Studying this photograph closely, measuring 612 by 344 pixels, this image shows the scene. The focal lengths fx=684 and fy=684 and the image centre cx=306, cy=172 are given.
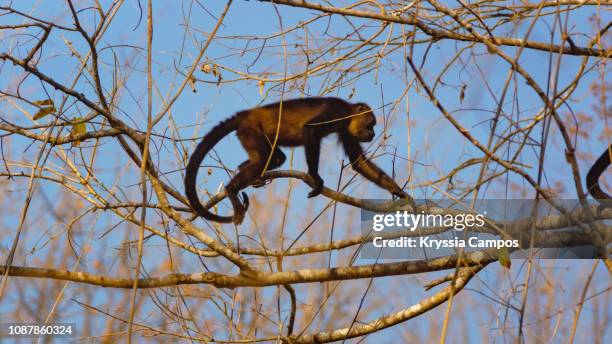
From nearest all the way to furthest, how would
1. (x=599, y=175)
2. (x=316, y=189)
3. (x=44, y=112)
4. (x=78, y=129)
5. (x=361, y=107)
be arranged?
(x=44, y=112), (x=78, y=129), (x=599, y=175), (x=316, y=189), (x=361, y=107)

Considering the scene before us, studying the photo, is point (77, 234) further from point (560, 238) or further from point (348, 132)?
point (348, 132)

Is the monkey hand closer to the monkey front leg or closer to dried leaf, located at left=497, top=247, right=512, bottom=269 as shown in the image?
the monkey front leg

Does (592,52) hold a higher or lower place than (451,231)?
higher

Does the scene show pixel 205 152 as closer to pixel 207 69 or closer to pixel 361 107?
pixel 361 107

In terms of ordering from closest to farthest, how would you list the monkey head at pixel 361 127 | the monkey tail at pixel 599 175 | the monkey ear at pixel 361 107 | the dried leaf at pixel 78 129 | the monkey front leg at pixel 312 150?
the dried leaf at pixel 78 129
the monkey tail at pixel 599 175
the monkey front leg at pixel 312 150
the monkey ear at pixel 361 107
the monkey head at pixel 361 127

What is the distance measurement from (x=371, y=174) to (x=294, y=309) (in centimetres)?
244

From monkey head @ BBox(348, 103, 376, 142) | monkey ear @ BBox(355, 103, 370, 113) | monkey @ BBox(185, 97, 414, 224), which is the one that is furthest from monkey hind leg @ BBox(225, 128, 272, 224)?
monkey head @ BBox(348, 103, 376, 142)

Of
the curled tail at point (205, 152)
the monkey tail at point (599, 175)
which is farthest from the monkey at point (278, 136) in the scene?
the monkey tail at point (599, 175)

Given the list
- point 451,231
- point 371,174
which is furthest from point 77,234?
point 371,174

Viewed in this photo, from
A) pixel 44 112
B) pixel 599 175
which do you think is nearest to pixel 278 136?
pixel 44 112

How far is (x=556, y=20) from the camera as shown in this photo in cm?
194

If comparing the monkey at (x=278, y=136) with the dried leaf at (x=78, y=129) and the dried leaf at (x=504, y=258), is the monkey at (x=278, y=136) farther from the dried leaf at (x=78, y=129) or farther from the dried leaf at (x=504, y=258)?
the dried leaf at (x=504, y=258)

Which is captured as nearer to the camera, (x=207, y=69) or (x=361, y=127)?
(x=207, y=69)

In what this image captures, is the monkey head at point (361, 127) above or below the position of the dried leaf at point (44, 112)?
above
